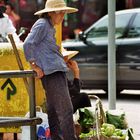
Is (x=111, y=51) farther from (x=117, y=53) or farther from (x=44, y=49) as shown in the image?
(x=117, y=53)

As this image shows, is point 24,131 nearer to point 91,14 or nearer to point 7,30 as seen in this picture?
point 7,30

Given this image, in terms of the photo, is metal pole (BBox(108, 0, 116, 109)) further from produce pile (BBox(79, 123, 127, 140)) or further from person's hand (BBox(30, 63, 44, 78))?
person's hand (BBox(30, 63, 44, 78))

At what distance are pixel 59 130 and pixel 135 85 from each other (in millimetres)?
5763

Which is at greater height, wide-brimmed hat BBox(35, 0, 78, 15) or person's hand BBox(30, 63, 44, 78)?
wide-brimmed hat BBox(35, 0, 78, 15)

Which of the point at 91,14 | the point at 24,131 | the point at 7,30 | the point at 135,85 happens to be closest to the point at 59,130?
the point at 24,131

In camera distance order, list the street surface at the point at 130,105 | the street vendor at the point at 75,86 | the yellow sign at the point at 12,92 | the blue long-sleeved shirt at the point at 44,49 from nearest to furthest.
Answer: the blue long-sleeved shirt at the point at 44,49 → the street vendor at the point at 75,86 → the yellow sign at the point at 12,92 → the street surface at the point at 130,105

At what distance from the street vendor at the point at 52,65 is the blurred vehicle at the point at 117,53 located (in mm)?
5742

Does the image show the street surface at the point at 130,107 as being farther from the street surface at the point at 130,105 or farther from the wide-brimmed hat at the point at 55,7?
the wide-brimmed hat at the point at 55,7

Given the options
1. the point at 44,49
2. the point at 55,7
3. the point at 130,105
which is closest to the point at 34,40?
the point at 44,49

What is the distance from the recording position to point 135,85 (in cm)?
1142

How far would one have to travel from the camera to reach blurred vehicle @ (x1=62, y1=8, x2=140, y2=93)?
1142 cm

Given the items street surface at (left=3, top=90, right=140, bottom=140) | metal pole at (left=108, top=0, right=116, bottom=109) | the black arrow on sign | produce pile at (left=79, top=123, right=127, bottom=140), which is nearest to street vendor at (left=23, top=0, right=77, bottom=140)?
produce pile at (left=79, top=123, right=127, bottom=140)

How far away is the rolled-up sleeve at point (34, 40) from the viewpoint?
5594 mm

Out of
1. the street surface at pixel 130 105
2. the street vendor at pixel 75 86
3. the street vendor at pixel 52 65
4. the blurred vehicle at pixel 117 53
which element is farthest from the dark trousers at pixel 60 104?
the blurred vehicle at pixel 117 53
